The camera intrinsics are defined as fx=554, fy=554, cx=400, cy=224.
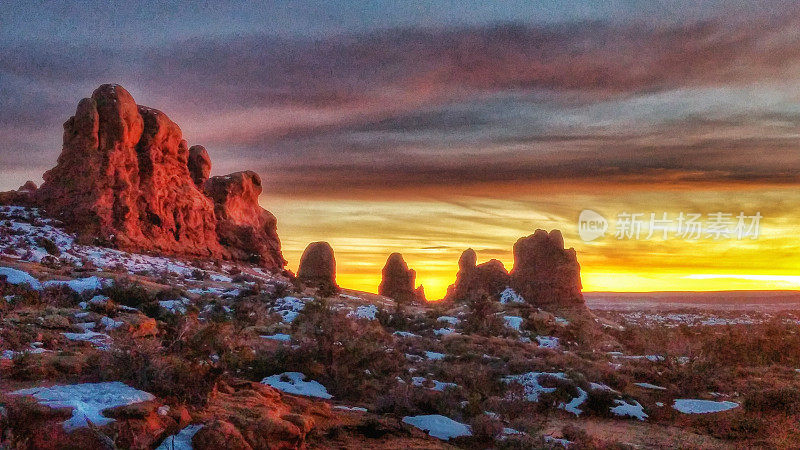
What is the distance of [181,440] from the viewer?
6.09 m

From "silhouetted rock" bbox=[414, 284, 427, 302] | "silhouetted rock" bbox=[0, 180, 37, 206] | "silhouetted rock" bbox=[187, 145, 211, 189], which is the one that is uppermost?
"silhouetted rock" bbox=[187, 145, 211, 189]

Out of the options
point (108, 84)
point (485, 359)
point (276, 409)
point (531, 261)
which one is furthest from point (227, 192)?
point (276, 409)

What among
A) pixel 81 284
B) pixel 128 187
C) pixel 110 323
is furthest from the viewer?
pixel 128 187

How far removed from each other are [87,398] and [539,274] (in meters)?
45.7

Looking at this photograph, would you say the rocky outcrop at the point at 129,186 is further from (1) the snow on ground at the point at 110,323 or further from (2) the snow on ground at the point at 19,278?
(1) the snow on ground at the point at 110,323

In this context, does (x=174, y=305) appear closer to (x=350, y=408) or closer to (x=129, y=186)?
(x=350, y=408)

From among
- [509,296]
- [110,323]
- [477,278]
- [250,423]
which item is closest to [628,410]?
[250,423]

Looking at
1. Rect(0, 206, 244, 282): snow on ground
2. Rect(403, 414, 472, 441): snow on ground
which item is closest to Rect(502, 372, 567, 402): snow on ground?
Rect(403, 414, 472, 441): snow on ground

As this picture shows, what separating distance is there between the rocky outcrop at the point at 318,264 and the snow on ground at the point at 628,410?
37889 millimetres

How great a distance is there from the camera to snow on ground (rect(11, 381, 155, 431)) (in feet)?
18.9

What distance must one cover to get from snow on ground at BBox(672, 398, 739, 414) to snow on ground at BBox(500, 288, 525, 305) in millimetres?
35637

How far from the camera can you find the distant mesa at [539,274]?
47844 mm

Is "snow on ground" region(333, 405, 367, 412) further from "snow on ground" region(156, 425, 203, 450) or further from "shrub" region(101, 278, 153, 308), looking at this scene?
"shrub" region(101, 278, 153, 308)

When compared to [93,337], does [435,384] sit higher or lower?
lower
